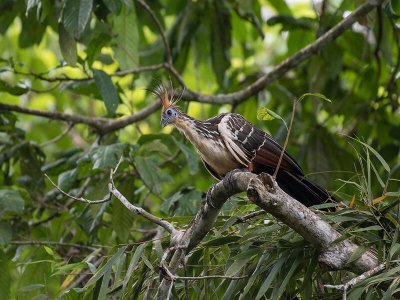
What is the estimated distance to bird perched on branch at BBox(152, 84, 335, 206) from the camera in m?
4.54

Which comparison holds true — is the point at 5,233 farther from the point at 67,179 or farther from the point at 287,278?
the point at 287,278

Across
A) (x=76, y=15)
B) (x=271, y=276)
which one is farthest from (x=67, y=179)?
(x=271, y=276)

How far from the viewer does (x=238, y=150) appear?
4.60 meters

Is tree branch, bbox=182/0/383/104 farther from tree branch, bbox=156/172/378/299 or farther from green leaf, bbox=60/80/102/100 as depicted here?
tree branch, bbox=156/172/378/299

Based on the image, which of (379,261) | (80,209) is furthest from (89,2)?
(379,261)

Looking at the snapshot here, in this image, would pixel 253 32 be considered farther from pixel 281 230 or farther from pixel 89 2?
pixel 281 230

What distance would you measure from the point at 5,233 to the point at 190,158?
1147 millimetres

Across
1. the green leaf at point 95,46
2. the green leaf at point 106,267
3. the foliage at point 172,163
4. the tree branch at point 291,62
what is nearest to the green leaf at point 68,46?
the foliage at point 172,163

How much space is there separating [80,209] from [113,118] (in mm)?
929

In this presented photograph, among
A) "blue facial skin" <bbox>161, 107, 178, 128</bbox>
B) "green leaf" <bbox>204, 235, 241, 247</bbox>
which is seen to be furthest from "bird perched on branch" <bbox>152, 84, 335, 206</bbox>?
"green leaf" <bbox>204, 235, 241, 247</bbox>

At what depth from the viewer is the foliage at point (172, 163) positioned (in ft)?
12.3

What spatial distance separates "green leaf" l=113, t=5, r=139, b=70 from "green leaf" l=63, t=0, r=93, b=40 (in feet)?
2.58

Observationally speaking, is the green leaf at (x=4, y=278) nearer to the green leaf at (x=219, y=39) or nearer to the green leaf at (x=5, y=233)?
the green leaf at (x=5, y=233)

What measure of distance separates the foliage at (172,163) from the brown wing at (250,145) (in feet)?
1.05
